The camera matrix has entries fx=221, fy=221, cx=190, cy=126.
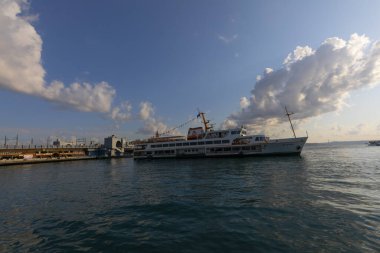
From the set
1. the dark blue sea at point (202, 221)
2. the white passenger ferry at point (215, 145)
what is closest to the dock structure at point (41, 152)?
the white passenger ferry at point (215, 145)

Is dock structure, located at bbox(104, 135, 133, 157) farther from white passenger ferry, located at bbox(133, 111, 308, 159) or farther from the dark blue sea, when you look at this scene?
the dark blue sea

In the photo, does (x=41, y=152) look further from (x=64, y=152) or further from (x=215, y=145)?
(x=215, y=145)

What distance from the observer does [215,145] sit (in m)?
70.5

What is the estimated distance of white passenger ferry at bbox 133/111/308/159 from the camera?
61562mm

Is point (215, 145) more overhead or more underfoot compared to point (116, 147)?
more underfoot

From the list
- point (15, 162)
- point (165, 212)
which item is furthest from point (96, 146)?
point (165, 212)

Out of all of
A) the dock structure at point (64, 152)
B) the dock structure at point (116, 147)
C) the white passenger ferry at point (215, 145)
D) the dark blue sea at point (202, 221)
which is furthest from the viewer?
the dock structure at point (116, 147)

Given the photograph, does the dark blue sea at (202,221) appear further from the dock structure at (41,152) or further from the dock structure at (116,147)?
the dock structure at (116,147)

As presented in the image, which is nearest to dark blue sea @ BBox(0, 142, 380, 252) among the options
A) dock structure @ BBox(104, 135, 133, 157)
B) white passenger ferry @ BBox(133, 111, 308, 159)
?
white passenger ferry @ BBox(133, 111, 308, 159)

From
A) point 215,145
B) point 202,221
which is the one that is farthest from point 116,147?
point 202,221

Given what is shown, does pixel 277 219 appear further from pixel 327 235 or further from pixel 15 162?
pixel 15 162

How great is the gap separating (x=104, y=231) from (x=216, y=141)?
60.8m

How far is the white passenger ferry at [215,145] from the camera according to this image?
61.6 m

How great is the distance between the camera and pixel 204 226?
11539 millimetres
